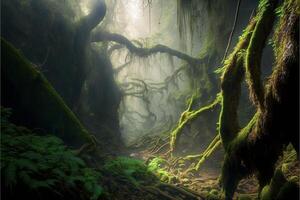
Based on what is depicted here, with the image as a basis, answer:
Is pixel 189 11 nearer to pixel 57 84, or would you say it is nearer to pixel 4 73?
pixel 57 84

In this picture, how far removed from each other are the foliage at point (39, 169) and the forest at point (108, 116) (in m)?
0.02

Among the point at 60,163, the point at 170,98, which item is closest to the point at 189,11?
the point at 60,163

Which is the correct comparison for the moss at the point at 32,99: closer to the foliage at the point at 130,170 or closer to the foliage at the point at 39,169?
the foliage at the point at 130,170

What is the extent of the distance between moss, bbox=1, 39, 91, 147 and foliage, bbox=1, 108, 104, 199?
1295 millimetres

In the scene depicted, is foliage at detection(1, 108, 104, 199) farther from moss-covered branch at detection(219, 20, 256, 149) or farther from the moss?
moss-covered branch at detection(219, 20, 256, 149)

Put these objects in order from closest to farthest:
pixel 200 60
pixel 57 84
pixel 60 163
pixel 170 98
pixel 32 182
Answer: pixel 32 182 < pixel 60 163 < pixel 57 84 < pixel 200 60 < pixel 170 98

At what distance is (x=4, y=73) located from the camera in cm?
590

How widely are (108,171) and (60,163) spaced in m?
2.27

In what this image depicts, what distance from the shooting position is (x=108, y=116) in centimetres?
1430

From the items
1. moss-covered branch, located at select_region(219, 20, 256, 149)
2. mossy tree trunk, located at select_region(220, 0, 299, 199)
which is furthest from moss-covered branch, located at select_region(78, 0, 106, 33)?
mossy tree trunk, located at select_region(220, 0, 299, 199)

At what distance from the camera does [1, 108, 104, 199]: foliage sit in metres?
3.19

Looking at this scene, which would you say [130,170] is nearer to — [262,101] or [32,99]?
[32,99]

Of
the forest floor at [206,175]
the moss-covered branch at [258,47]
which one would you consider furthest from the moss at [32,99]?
the moss-covered branch at [258,47]

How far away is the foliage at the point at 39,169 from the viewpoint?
10.5ft
